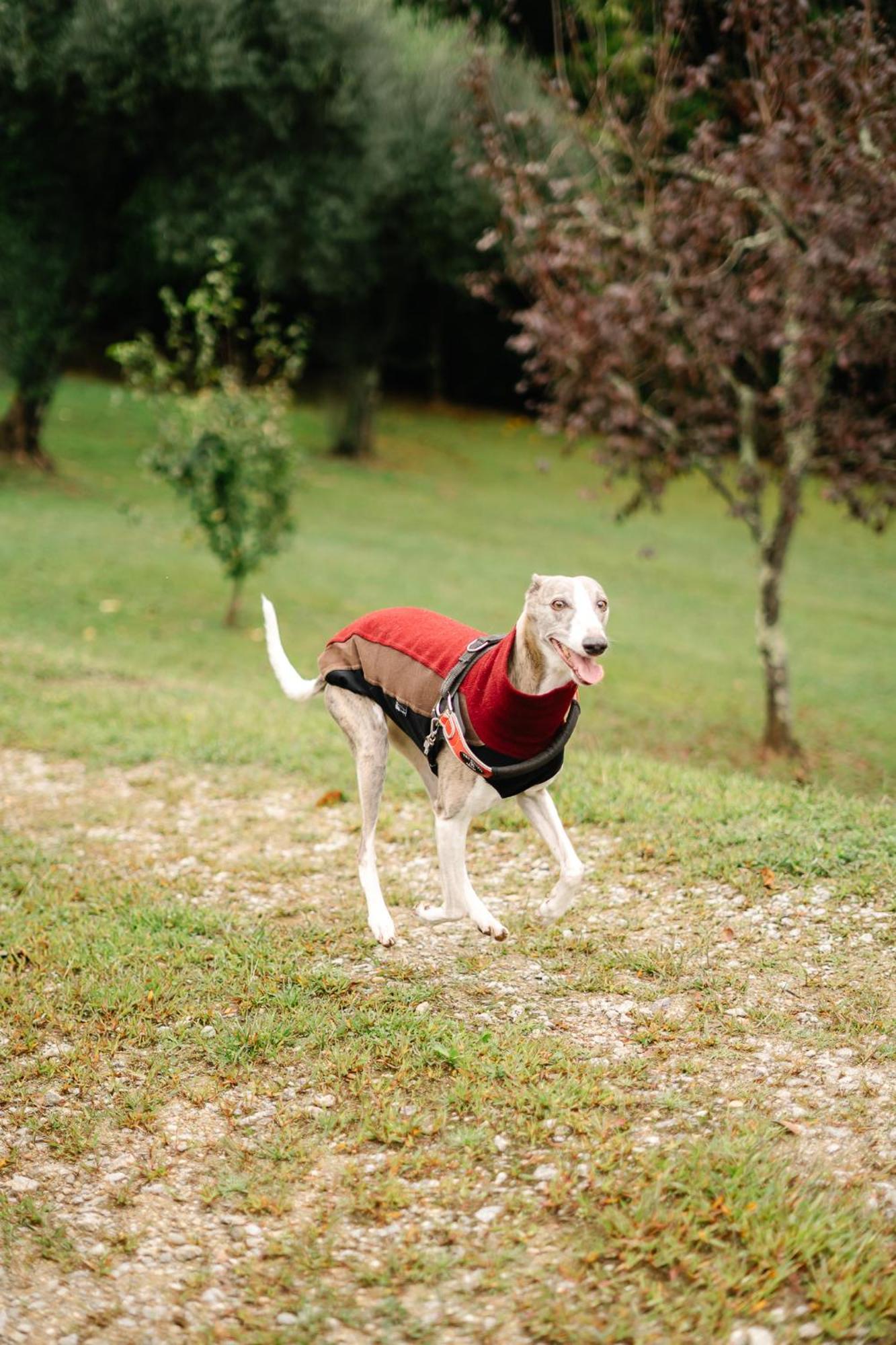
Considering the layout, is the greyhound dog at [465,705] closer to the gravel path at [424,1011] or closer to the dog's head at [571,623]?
the dog's head at [571,623]

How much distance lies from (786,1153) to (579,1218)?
2.29 feet

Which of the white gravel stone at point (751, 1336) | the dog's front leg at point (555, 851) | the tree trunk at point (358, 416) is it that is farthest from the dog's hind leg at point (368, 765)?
the tree trunk at point (358, 416)

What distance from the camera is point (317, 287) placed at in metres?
20.6

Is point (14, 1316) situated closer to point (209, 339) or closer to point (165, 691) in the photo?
point (165, 691)

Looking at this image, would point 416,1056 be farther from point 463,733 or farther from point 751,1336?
point 751,1336

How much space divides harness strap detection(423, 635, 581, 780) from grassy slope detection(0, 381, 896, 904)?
168cm

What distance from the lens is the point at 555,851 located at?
4.77 metres

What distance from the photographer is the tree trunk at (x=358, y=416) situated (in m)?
26.7

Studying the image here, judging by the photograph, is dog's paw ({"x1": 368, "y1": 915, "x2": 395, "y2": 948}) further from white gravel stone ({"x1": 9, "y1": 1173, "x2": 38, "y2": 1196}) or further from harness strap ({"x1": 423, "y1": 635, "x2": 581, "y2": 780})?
white gravel stone ({"x1": 9, "y1": 1173, "x2": 38, "y2": 1196})

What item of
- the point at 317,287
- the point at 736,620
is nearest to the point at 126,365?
the point at 317,287

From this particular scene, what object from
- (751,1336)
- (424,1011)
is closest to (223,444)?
(424,1011)

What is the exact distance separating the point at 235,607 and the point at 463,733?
33.1 feet

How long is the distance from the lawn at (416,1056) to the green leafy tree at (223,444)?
395 centimetres

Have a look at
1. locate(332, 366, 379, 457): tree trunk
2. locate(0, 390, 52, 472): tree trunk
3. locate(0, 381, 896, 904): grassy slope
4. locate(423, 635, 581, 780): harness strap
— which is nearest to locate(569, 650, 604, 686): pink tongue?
locate(423, 635, 581, 780): harness strap
